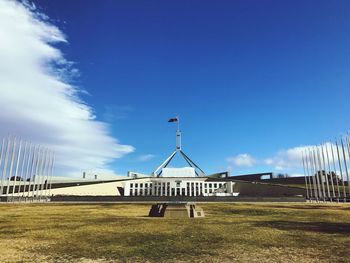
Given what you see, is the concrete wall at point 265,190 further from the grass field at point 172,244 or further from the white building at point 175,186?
the grass field at point 172,244

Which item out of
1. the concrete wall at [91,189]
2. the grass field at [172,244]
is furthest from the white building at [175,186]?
the grass field at [172,244]

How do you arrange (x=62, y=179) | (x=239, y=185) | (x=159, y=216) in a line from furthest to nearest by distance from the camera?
(x=62, y=179)
(x=239, y=185)
(x=159, y=216)

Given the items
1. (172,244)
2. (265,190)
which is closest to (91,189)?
(265,190)

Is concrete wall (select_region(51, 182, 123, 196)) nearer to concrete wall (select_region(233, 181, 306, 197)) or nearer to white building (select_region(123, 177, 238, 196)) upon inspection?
white building (select_region(123, 177, 238, 196))

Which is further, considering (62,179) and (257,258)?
(62,179)

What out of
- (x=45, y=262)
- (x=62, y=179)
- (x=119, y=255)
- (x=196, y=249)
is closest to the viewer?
(x=45, y=262)

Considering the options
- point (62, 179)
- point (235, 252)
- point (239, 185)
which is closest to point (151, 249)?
point (235, 252)

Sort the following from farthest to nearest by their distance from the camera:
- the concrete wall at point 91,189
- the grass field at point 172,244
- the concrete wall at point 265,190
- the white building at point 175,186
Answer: the white building at point 175,186, the concrete wall at point 91,189, the concrete wall at point 265,190, the grass field at point 172,244

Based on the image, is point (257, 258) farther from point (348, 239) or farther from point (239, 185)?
point (239, 185)

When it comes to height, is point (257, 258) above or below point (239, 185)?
below

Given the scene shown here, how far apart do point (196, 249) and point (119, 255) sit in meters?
2.45

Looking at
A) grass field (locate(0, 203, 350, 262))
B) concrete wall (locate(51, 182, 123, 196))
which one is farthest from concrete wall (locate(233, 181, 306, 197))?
grass field (locate(0, 203, 350, 262))

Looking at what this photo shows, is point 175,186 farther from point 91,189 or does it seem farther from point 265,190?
point 265,190

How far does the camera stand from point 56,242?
37.4ft
